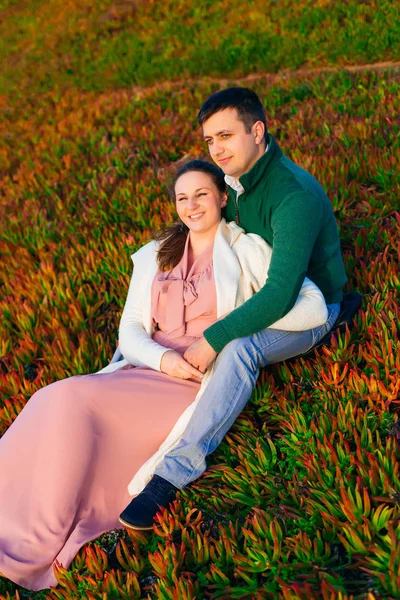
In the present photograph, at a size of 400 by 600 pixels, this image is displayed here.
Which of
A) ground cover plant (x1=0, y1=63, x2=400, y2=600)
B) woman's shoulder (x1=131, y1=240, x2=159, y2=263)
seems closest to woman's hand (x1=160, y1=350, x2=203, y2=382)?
ground cover plant (x1=0, y1=63, x2=400, y2=600)

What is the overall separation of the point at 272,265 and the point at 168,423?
993 mm

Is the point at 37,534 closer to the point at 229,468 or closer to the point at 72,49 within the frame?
the point at 229,468

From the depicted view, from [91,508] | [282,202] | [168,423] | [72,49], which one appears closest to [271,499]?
[168,423]

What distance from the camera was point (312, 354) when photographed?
366cm

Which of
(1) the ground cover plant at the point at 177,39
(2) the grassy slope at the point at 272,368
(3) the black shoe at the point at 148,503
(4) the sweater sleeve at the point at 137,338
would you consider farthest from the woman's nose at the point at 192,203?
(1) the ground cover plant at the point at 177,39

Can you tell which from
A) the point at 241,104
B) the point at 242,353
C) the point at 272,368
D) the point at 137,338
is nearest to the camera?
the point at 242,353

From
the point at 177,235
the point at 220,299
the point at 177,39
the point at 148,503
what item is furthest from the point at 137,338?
the point at 177,39

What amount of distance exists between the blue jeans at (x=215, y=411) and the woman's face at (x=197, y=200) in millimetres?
840

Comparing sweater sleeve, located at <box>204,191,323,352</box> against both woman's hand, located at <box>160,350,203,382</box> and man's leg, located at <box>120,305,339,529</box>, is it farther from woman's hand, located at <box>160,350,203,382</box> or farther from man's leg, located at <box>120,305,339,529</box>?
woman's hand, located at <box>160,350,203,382</box>

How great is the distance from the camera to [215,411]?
3000 millimetres

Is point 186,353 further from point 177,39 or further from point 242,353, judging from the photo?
point 177,39

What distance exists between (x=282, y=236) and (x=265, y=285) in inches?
10.5

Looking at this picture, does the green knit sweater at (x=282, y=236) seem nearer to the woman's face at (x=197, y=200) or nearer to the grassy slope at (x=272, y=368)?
the woman's face at (x=197, y=200)

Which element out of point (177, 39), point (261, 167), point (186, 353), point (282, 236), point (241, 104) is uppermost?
point (177, 39)
